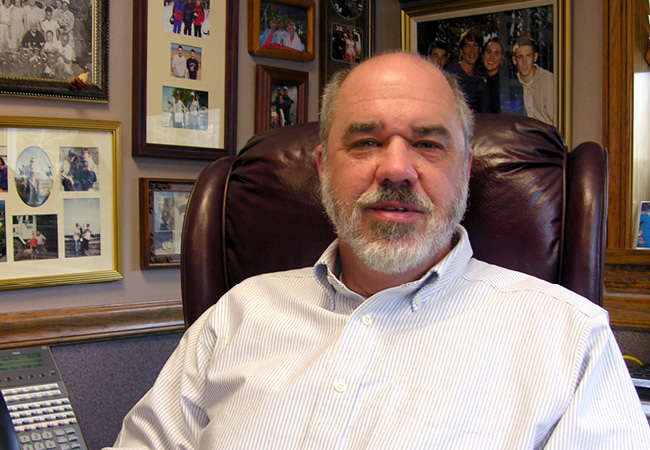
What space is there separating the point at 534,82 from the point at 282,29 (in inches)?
37.1

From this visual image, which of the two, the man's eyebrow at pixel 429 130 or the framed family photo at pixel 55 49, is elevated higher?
the framed family photo at pixel 55 49

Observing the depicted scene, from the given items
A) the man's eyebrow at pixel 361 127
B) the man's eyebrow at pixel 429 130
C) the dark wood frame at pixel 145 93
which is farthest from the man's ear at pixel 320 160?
the dark wood frame at pixel 145 93

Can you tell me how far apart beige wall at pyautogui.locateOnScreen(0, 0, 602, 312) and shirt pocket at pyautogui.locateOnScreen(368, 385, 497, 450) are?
1.24 meters

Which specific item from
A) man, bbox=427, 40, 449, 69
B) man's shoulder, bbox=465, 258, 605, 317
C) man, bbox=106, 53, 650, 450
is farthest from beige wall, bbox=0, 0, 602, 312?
man's shoulder, bbox=465, 258, 605, 317

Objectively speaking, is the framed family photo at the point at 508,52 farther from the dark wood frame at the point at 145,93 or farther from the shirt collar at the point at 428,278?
the shirt collar at the point at 428,278

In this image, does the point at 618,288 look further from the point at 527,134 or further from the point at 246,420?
the point at 246,420

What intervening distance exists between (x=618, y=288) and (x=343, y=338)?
49.2 inches

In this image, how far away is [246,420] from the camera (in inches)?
40.4

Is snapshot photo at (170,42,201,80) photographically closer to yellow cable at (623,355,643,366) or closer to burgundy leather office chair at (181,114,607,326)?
burgundy leather office chair at (181,114,607,326)

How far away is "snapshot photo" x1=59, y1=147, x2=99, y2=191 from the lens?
70.5 inches

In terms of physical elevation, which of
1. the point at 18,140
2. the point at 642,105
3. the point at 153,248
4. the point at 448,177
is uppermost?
the point at 642,105

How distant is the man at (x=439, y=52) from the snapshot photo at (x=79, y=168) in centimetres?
135

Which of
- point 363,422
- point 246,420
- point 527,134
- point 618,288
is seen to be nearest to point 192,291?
point 246,420

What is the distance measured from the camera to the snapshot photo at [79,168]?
179 cm
